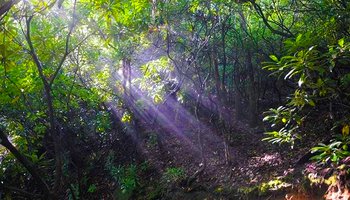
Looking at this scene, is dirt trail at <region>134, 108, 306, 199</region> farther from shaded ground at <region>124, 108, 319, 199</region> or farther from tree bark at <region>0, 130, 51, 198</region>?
tree bark at <region>0, 130, 51, 198</region>

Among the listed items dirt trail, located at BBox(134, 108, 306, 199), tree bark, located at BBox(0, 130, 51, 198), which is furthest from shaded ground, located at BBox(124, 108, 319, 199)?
tree bark, located at BBox(0, 130, 51, 198)

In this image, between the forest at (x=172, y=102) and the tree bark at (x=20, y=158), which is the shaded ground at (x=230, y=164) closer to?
the forest at (x=172, y=102)

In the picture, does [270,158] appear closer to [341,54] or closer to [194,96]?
[341,54]

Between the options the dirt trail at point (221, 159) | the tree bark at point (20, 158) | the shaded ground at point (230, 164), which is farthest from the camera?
the dirt trail at point (221, 159)

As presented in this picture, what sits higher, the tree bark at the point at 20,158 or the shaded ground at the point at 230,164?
the tree bark at the point at 20,158

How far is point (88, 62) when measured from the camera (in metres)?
9.20

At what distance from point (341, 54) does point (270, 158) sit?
3395 mm

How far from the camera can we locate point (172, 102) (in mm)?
10383

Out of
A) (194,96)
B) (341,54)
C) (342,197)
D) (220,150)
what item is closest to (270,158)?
(220,150)

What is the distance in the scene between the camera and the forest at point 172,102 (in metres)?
3.93

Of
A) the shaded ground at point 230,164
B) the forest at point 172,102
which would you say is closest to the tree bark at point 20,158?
the forest at point 172,102

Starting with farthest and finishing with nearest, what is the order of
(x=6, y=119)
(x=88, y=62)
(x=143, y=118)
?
(x=143, y=118) → (x=88, y=62) → (x=6, y=119)

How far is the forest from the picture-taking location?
3.93m

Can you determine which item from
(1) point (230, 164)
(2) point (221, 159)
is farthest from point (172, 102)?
(1) point (230, 164)
